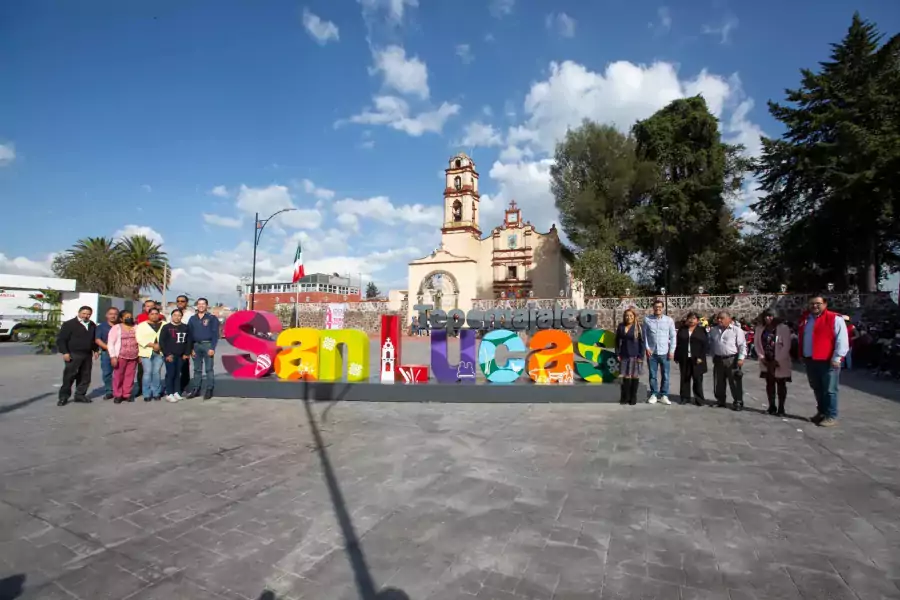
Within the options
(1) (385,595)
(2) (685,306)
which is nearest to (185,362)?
(1) (385,595)

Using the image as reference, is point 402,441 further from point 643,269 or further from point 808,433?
point 643,269

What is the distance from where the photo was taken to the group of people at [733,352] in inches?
271

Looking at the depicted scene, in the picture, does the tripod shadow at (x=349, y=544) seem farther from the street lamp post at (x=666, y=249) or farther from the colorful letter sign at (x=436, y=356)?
the street lamp post at (x=666, y=249)

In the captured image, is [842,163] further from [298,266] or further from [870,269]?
[298,266]

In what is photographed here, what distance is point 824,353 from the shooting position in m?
6.86

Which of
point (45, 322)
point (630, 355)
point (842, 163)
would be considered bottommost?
point (630, 355)

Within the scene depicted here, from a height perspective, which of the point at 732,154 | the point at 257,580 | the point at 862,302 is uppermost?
the point at 732,154

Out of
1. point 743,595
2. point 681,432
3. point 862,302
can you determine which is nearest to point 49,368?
point 681,432

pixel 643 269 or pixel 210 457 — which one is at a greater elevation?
pixel 643 269

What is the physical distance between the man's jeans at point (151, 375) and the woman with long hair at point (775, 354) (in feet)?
34.2

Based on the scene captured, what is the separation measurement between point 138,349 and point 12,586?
689 centimetres

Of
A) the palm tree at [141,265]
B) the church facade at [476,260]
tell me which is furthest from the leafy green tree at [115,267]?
the church facade at [476,260]

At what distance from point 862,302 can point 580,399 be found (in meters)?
25.5

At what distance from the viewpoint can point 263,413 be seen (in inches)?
311
